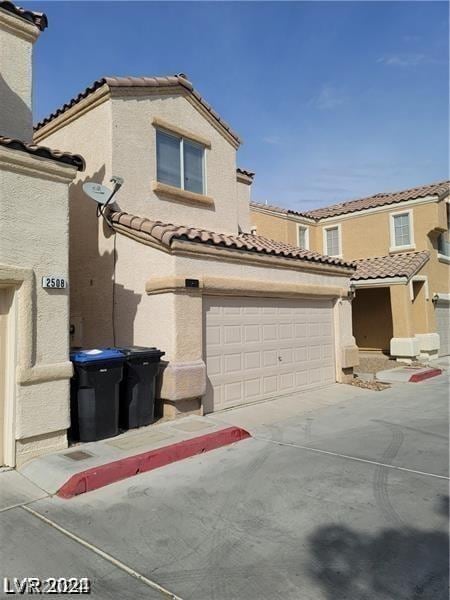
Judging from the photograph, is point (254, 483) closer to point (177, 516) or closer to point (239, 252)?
point (177, 516)

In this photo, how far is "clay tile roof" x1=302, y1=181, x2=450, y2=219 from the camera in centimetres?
1958

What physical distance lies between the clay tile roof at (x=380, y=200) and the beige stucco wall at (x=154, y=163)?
10449mm

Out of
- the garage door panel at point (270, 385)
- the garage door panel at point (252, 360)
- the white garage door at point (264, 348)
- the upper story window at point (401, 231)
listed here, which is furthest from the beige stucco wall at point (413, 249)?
the garage door panel at point (252, 360)

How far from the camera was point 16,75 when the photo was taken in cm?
808

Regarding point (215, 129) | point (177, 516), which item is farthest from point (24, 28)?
point (177, 516)

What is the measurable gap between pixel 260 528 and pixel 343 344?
8.75m

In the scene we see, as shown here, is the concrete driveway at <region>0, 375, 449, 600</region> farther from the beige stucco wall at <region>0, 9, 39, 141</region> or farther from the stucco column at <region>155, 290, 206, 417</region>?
the beige stucco wall at <region>0, 9, 39, 141</region>

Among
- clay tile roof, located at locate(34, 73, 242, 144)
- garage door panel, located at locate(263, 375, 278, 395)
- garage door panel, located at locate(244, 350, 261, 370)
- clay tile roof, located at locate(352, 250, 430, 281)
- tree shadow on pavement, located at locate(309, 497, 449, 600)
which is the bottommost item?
tree shadow on pavement, located at locate(309, 497, 449, 600)

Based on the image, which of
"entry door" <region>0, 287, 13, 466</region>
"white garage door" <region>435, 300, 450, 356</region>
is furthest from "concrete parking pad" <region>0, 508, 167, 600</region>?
"white garage door" <region>435, 300, 450, 356</region>

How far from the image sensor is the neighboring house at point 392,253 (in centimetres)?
1830

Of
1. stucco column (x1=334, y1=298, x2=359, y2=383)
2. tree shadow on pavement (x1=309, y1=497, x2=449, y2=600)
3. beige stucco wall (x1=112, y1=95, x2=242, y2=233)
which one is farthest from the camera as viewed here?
stucco column (x1=334, y1=298, x2=359, y2=383)

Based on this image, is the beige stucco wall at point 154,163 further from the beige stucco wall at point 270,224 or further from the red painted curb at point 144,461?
the beige stucco wall at point 270,224

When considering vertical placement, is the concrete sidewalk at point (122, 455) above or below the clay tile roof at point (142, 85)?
below

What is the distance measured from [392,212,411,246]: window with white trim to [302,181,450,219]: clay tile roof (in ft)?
2.31
